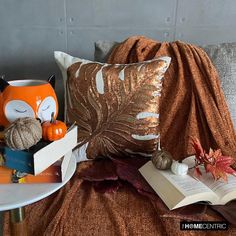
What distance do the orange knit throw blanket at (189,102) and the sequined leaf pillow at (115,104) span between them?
0.09m

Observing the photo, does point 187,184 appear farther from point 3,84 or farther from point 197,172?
point 3,84

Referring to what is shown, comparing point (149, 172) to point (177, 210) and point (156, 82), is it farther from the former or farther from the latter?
point (156, 82)

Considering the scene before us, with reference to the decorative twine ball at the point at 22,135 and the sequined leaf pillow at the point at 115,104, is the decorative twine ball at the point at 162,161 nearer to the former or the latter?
the sequined leaf pillow at the point at 115,104

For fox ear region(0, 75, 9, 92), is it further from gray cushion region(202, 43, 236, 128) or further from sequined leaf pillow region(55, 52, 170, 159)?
gray cushion region(202, 43, 236, 128)

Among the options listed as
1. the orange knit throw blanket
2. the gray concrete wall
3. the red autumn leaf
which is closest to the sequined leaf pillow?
the orange knit throw blanket

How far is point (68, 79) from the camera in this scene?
1031mm

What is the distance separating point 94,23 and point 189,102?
627 mm

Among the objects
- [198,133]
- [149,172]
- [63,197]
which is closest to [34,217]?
[63,197]

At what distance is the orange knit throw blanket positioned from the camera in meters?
1.05

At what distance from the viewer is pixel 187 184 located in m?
0.80

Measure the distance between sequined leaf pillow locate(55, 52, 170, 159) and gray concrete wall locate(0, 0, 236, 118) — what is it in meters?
0.40

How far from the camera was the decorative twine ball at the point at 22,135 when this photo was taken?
703 millimetres

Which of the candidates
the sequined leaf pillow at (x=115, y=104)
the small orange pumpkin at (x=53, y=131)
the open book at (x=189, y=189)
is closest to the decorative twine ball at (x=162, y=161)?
the open book at (x=189, y=189)

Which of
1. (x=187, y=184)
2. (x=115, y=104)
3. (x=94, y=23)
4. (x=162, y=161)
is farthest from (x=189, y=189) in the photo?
(x=94, y=23)
